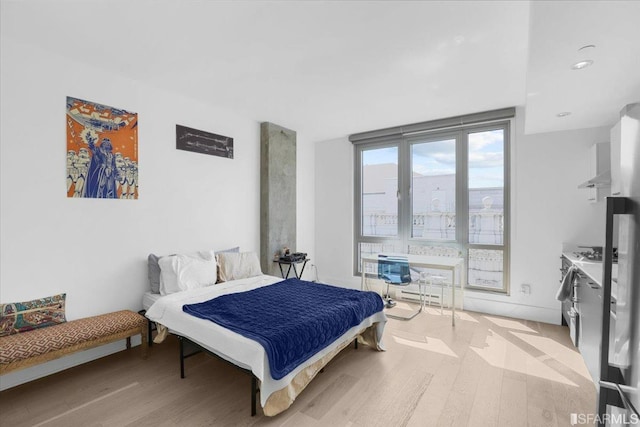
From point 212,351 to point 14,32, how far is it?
2.89 meters

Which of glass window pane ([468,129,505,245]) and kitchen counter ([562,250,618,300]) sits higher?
glass window pane ([468,129,505,245])

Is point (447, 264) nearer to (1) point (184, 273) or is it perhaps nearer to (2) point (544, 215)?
(2) point (544, 215)

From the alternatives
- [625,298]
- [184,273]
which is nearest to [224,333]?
[184,273]

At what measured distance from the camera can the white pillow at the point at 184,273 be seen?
10.2 feet

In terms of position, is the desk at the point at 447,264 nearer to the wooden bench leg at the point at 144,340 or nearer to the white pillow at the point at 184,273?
the white pillow at the point at 184,273

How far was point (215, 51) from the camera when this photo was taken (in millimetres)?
2586

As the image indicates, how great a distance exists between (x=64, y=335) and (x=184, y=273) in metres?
1.05

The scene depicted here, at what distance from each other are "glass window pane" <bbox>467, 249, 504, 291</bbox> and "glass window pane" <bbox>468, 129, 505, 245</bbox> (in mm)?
156

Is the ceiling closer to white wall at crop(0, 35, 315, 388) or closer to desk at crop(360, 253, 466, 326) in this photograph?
white wall at crop(0, 35, 315, 388)

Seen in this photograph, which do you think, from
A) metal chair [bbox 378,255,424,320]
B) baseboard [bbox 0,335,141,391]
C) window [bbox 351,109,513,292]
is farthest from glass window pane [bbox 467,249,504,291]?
baseboard [bbox 0,335,141,391]

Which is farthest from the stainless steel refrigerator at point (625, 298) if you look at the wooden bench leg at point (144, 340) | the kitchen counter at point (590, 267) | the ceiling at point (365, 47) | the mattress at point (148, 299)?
the mattress at point (148, 299)

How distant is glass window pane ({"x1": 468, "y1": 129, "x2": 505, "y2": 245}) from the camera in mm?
4117

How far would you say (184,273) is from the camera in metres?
3.18

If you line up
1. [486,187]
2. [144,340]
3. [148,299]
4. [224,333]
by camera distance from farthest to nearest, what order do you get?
[486,187] < [148,299] < [144,340] < [224,333]
